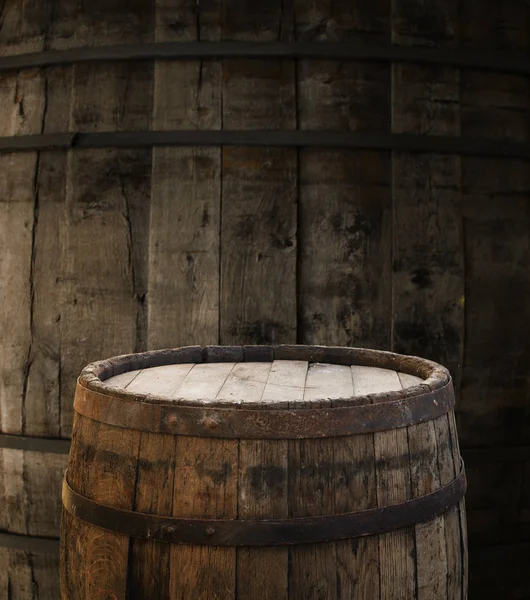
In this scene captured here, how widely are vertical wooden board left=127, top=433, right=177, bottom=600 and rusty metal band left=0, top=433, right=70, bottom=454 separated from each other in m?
1.27

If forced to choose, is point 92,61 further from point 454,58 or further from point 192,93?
point 454,58

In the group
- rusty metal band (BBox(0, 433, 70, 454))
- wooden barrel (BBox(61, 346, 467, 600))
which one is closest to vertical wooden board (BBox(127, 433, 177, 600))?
wooden barrel (BBox(61, 346, 467, 600))

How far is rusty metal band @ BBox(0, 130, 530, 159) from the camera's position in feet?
8.36

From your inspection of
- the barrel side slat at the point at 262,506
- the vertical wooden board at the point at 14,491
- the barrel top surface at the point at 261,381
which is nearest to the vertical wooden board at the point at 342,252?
the barrel top surface at the point at 261,381

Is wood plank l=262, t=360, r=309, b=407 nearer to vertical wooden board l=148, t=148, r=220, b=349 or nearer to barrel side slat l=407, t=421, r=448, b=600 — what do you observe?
barrel side slat l=407, t=421, r=448, b=600

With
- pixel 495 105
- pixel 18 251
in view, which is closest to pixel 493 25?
pixel 495 105

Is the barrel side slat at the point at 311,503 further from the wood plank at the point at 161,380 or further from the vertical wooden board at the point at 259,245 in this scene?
the vertical wooden board at the point at 259,245

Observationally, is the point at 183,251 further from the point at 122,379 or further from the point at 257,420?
A: the point at 257,420

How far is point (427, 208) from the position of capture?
2.61 meters

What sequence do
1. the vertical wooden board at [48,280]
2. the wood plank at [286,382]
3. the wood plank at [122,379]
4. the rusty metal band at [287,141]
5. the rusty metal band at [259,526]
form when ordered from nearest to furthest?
the rusty metal band at [259,526] → the wood plank at [286,382] → the wood plank at [122,379] → the rusty metal band at [287,141] → the vertical wooden board at [48,280]

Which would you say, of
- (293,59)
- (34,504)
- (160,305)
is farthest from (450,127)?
(34,504)

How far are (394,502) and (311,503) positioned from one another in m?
0.21

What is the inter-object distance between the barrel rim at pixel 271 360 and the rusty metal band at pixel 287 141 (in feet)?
2.89

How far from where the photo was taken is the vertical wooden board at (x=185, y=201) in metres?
2.57
